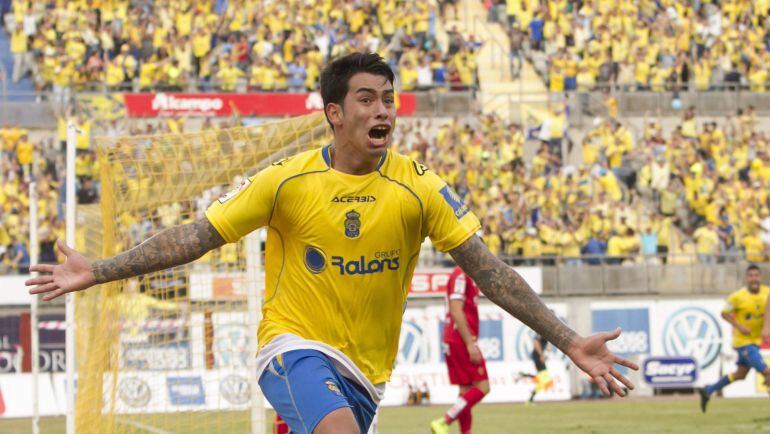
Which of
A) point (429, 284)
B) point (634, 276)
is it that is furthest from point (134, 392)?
point (634, 276)

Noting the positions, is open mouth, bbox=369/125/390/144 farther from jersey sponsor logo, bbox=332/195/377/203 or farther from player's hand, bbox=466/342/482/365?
player's hand, bbox=466/342/482/365

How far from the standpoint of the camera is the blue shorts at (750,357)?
18.4 meters

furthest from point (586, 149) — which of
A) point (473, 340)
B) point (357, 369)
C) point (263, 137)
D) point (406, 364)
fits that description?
point (357, 369)

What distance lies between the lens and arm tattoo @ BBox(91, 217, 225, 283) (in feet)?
20.9

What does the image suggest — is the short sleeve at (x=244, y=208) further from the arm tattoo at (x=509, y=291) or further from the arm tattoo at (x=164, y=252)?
the arm tattoo at (x=509, y=291)

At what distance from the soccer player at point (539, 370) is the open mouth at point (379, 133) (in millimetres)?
17022

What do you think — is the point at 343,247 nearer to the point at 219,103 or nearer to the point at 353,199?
the point at 353,199

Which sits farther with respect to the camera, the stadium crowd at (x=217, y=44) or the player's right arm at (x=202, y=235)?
the stadium crowd at (x=217, y=44)

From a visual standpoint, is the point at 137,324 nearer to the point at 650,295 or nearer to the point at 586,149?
the point at 650,295

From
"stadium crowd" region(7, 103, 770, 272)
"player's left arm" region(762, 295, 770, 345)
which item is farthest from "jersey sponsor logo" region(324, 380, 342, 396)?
"stadium crowd" region(7, 103, 770, 272)

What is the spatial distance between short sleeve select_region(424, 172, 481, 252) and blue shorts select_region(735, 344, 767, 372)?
12.7m

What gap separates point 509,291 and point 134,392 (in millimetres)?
8576

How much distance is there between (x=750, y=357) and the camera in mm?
18656

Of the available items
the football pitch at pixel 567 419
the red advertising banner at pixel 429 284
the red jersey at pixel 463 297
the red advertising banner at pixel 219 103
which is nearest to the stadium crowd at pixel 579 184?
the red advertising banner at pixel 219 103
